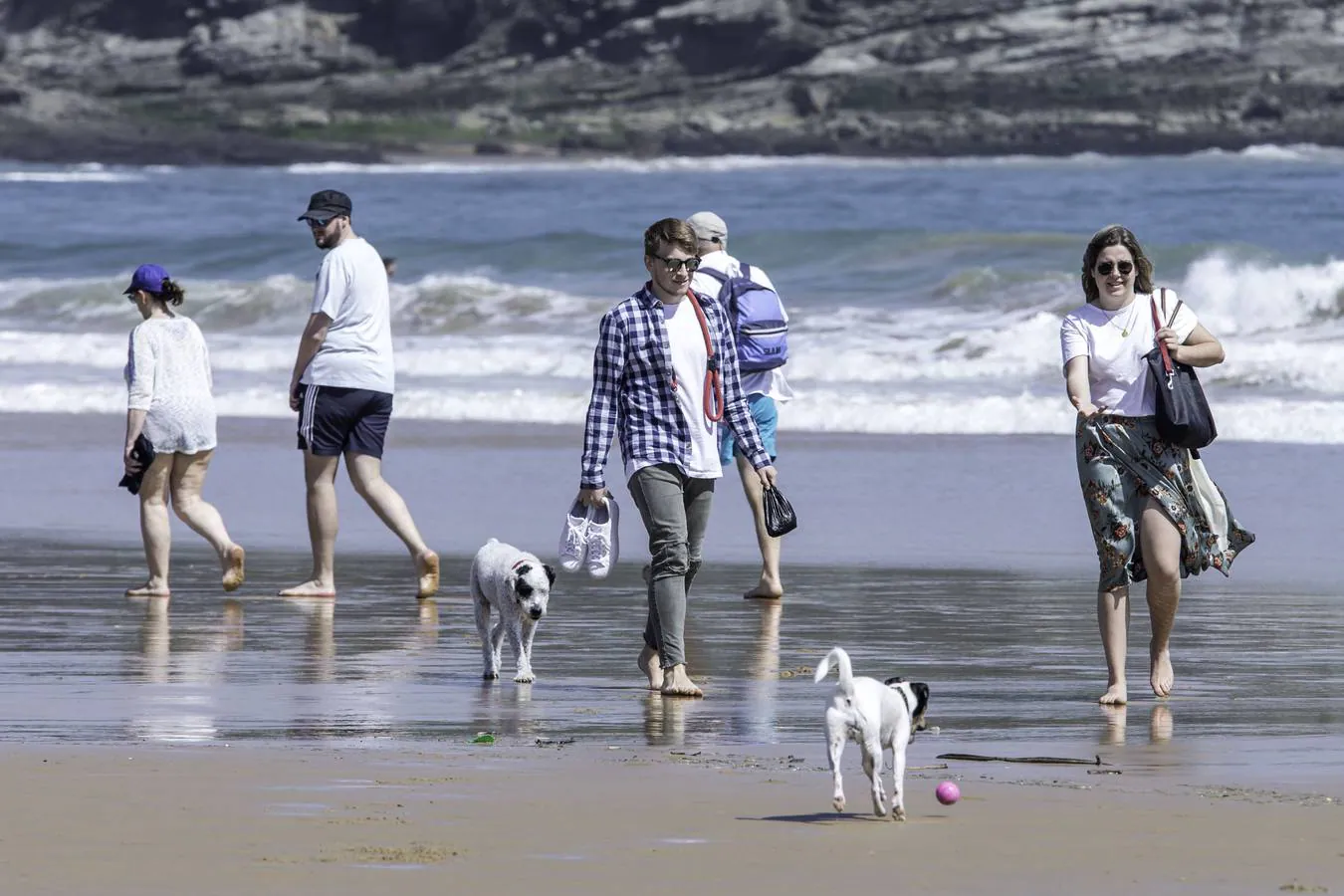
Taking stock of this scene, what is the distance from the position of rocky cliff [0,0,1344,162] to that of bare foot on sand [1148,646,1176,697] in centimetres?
8426

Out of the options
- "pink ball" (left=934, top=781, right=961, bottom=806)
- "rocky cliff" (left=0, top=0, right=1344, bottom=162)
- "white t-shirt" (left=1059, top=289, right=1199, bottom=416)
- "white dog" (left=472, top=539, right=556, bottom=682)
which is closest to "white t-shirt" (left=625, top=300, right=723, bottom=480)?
"white dog" (left=472, top=539, right=556, bottom=682)

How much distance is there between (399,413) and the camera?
1802cm

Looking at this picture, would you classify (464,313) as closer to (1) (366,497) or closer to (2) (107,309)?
(2) (107,309)

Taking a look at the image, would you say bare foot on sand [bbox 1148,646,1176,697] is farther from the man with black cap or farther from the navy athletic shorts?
the navy athletic shorts

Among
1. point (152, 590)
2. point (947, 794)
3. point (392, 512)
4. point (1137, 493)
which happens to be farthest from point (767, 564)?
point (947, 794)

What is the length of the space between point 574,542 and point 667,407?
49 cm

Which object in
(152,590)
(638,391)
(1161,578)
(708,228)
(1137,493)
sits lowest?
(152,590)

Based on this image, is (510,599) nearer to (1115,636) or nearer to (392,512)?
(1115,636)

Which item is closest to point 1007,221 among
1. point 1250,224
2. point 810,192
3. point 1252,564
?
point 1250,224

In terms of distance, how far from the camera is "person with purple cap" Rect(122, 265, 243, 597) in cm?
948

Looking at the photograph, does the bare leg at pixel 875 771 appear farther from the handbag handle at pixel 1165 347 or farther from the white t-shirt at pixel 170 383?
the white t-shirt at pixel 170 383

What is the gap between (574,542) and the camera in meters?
7.05

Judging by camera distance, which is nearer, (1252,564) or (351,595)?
(351,595)

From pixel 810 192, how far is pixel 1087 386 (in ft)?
154
